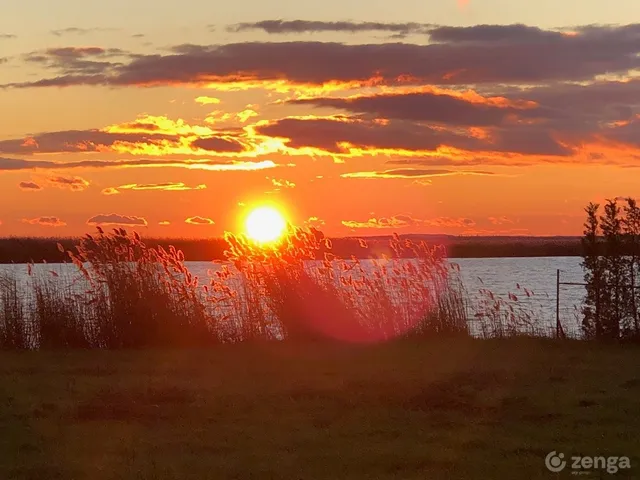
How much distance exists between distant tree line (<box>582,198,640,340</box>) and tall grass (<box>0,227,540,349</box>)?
6.64 feet

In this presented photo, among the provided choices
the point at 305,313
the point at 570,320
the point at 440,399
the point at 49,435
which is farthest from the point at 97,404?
the point at 570,320

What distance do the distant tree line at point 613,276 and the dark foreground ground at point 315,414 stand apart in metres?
2.69

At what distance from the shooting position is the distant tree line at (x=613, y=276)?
16906 mm

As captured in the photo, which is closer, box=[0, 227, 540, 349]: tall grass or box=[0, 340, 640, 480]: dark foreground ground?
box=[0, 340, 640, 480]: dark foreground ground

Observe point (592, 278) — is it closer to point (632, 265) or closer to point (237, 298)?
point (632, 265)

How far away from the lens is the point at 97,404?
10094mm

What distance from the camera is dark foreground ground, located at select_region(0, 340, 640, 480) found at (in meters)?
7.50

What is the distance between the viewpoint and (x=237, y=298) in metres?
17.6

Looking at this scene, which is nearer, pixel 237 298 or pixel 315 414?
pixel 315 414

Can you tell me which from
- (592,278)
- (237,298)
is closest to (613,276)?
(592,278)

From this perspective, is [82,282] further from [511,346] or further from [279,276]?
[511,346]

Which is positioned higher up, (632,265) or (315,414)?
(632,265)

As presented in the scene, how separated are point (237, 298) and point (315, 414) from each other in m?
8.24

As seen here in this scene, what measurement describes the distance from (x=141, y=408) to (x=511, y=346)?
780 centimetres
